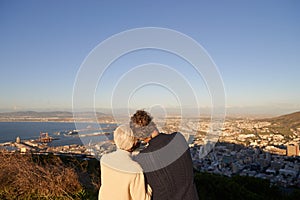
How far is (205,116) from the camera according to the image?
10.7 feet

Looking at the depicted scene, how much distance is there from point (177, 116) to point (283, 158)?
6.97 meters

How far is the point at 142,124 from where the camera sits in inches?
103

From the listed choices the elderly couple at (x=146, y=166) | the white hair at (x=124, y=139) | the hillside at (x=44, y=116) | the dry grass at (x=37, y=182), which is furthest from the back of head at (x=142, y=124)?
the dry grass at (x=37, y=182)

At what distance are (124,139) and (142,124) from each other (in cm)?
31

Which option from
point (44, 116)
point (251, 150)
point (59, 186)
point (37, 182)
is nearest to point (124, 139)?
point (59, 186)

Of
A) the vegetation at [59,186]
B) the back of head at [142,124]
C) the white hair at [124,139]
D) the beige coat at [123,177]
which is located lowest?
the vegetation at [59,186]

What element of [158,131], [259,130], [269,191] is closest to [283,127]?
[259,130]

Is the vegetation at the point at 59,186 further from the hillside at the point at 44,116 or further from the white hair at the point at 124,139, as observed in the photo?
the white hair at the point at 124,139

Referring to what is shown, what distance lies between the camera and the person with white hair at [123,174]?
7.44 feet

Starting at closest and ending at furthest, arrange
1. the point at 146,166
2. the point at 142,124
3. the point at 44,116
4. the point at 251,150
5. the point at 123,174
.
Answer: the point at 123,174
the point at 146,166
the point at 142,124
the point at 44,116
the point at 251,150

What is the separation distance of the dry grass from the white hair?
3.44 m

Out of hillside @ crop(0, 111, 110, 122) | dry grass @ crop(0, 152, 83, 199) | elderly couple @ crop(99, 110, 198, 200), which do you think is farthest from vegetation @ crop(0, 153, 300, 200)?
elderly couple @ crop(99, 110, 198, 200)

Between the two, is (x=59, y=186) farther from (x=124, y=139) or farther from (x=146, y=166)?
(x=124, y=139)

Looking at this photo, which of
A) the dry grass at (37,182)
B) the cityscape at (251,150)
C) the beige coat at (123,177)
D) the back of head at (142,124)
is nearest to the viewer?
the beige coat at (123,177)
